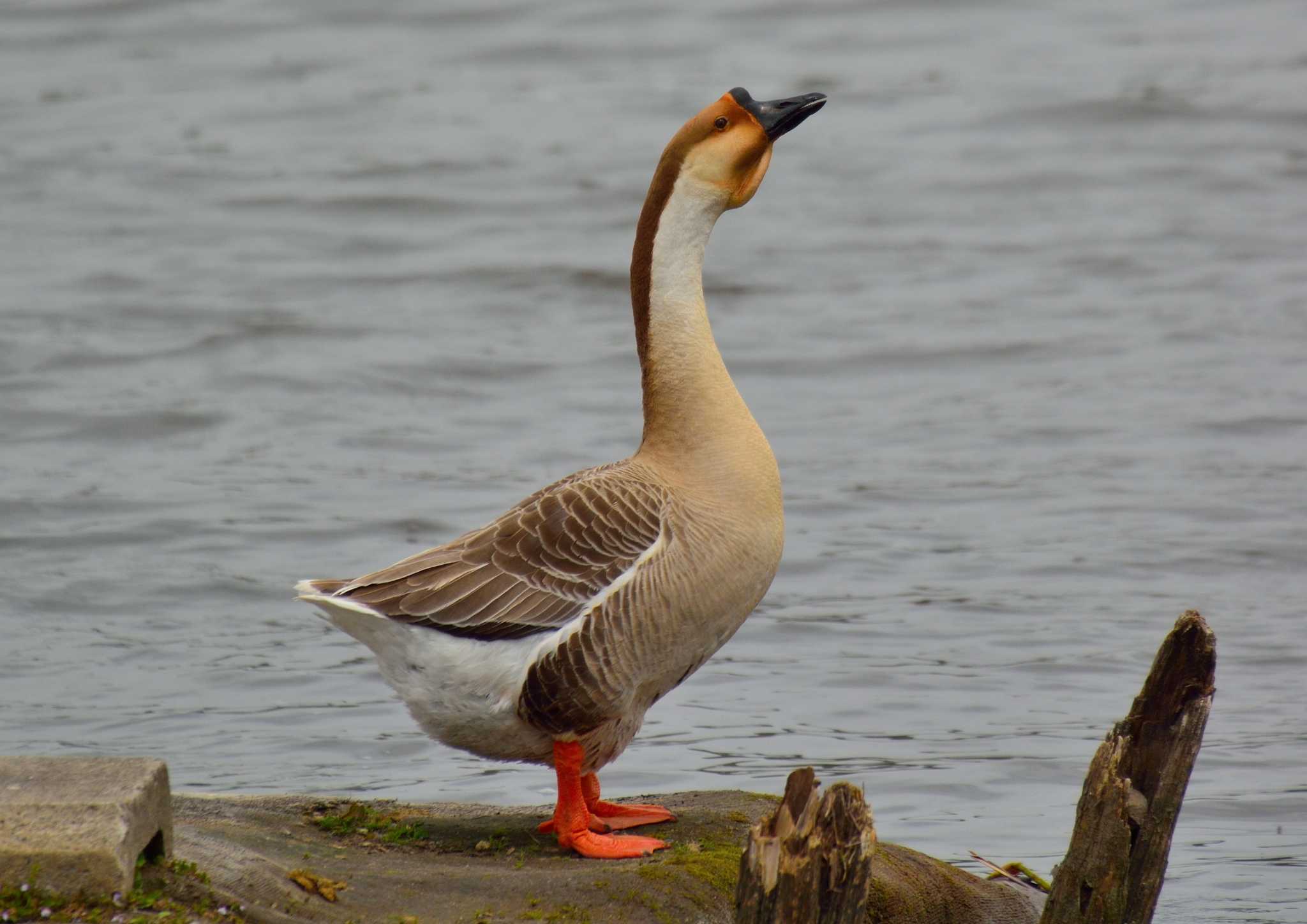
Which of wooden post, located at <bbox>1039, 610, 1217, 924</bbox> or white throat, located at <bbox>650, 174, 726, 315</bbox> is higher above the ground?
white throat, located at <bbox>650, 174, 726, 315</bbox>

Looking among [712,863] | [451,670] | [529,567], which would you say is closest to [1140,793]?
[712,863]

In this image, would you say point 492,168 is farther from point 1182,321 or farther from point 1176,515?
point 1176,515

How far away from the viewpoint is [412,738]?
355 inches

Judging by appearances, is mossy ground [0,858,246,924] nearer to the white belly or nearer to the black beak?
the white belly

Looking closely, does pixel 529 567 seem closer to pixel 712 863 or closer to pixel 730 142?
pixel 712 863

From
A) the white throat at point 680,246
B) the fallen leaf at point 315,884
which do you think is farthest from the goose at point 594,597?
the fallen leaf at point 315,884

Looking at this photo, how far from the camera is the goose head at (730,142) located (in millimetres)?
6082

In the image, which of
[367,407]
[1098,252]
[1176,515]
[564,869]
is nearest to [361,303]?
[367,407]

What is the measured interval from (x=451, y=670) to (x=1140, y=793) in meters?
2.08

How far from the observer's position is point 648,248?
618 cm

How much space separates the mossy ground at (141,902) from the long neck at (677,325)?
2234mm

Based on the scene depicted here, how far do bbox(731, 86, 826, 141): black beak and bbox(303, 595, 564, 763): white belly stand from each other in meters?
1.92

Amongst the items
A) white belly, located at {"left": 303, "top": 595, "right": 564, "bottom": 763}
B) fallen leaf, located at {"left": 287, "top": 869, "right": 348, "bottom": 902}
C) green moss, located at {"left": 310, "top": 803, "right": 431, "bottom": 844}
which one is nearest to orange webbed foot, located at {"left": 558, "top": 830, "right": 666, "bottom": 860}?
white belly, located at {"left": 303, "top": 595, "right": 564, "bottom": 763}

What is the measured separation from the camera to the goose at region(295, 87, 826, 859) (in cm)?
552
